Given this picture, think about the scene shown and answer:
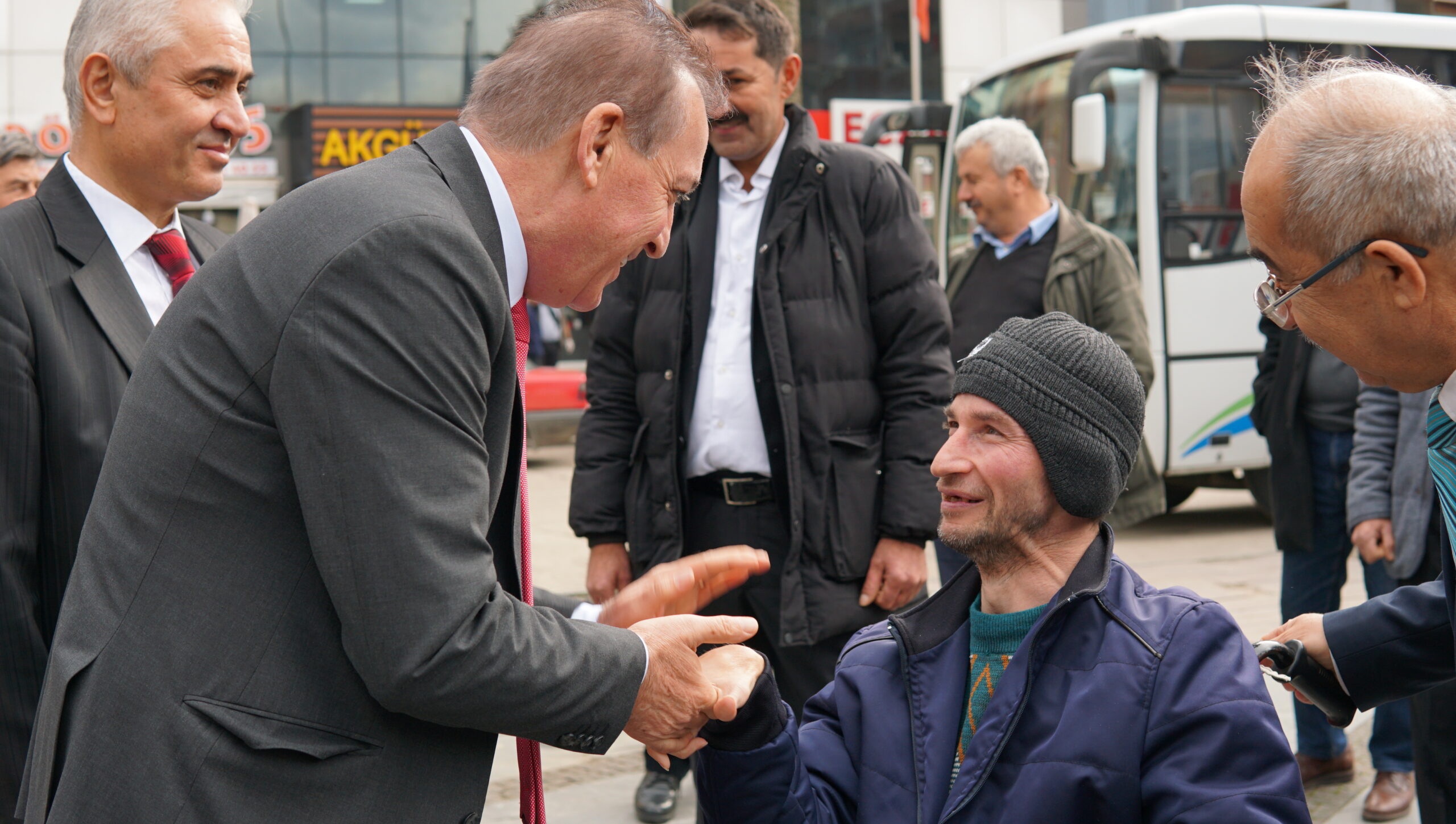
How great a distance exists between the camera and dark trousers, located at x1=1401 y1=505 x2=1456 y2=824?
10.5 feet

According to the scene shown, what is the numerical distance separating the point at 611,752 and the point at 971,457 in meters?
3.24

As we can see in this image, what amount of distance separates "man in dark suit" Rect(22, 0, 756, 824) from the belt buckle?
181 centimetres

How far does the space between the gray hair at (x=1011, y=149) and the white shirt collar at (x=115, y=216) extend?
3.28 metres

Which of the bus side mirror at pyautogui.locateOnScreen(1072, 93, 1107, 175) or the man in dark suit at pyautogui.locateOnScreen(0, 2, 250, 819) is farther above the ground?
the bus side mirror at pyautogui.locateOnScreen(1072, 93, 1107, 175)

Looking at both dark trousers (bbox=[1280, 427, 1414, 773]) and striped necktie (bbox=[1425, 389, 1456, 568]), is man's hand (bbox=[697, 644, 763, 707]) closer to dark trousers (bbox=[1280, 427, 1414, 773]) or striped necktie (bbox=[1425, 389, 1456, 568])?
striped necktie (bbox=[1425, 389, 1456, 568])

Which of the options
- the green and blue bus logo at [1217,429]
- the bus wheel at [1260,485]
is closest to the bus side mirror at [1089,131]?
the green and blue bus logo at [1217,429]

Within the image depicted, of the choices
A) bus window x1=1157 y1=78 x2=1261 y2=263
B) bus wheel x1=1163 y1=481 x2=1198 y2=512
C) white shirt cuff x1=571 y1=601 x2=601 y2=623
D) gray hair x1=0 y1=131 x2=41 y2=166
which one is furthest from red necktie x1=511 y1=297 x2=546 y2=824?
bus wheel x1=1163 y1=481 x2=1198 y2=512

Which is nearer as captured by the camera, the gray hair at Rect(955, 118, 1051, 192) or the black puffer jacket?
the black puffer jacket

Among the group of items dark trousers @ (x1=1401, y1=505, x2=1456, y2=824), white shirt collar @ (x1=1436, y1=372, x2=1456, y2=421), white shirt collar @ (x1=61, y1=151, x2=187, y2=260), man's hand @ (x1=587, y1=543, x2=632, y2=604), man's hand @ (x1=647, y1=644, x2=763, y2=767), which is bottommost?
dark trousers @ (x1=1401, y1=505, x2=1456, y2=824)

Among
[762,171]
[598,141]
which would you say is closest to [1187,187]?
[762,171]

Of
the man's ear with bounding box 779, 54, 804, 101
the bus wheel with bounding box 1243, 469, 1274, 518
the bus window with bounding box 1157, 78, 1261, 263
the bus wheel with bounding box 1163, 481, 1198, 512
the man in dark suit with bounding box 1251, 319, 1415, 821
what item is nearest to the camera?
the man's ear with bounding box 779, 54, 804, 101

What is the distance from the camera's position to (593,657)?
5.39ft

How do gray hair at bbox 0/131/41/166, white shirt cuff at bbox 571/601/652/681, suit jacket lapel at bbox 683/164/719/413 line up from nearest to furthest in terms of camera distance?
white shirt cuff at bbox 571/601/652/681 → suit jacket lapel at bbox 683/164/719/413 → gray hair at bbox 0/131/41/166

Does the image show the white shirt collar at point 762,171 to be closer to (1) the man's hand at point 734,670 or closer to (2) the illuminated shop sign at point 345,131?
(1) the man's hand at point 734,670
